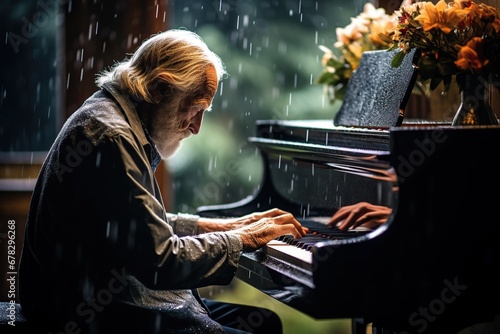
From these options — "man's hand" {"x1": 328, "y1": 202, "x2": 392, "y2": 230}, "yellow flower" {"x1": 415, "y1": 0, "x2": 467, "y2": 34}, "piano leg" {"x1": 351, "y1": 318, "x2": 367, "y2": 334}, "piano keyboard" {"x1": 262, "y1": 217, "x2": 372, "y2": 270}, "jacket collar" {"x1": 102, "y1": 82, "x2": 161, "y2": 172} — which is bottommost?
"piano leg" {"x1": 351, "y1": 318, "x2": 367, "y2": 334}

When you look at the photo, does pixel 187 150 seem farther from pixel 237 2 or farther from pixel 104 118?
pixel 104 118

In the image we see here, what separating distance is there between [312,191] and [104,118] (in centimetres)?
106

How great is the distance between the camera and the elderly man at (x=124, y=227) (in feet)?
7.26

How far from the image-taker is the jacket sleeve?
7.21 ft

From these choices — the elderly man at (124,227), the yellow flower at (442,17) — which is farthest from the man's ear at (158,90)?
the yellow flower at (442,17)

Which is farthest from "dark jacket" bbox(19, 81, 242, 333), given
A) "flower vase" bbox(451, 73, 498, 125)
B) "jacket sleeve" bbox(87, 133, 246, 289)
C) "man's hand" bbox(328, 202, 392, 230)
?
"flower vase" bbox(451, 73, 498, 125)

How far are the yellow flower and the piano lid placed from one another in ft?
0.44

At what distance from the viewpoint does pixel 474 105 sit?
2.55 metres

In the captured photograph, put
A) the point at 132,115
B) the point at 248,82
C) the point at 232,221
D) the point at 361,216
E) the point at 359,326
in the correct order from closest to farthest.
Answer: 1. the point at 132,115
2. the point at 361,216
3. the point at 232,221
4. the point at 359,326
5. the point at 248,82

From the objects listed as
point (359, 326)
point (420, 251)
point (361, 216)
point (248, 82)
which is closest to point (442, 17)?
point (361, 216)

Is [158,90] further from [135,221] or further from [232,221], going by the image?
[232,221]

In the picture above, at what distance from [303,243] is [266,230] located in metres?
0.13

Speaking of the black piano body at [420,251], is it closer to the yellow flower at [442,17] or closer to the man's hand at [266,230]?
the man's hand at [266,230]

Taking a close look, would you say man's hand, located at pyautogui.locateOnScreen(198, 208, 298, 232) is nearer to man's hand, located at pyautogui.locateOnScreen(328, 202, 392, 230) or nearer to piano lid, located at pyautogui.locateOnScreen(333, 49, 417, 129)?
man's hand, located at pyautogui.locateOnScreen(328, 202, 392, 230)
